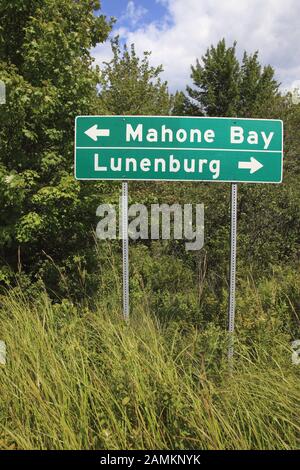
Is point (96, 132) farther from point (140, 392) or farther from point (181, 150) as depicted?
point (140, 392)

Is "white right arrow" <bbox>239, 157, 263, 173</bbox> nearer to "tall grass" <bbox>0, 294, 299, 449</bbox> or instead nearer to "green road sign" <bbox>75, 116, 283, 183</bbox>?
"green road sign" <bbox>75, 116, 283, 183</bbox>

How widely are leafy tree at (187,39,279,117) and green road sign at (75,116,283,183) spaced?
830 inches

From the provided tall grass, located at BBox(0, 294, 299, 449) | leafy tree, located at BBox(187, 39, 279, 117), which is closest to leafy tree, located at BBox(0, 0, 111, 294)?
tall grass, located at BBox(0, 294, 299, 449)

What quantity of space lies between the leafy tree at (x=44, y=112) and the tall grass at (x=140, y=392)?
6.76 ft

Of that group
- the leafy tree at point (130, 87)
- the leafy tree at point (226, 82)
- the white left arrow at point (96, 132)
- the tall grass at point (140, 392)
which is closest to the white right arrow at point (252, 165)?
the white left arrow at point (96, 132)

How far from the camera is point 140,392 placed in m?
2.75

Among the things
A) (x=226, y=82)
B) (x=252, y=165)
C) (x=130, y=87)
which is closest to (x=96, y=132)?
(x=252, y=165)

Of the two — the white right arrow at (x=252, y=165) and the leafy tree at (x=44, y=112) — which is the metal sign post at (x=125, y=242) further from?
the leafy tree at (x=44, y=112)

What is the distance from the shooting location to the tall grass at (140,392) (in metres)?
2.60

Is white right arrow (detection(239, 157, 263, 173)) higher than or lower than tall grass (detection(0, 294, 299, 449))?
higher

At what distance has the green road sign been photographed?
3904mm

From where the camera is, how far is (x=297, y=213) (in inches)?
291

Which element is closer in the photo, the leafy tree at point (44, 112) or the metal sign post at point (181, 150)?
the metal sign post at point (181, 150)

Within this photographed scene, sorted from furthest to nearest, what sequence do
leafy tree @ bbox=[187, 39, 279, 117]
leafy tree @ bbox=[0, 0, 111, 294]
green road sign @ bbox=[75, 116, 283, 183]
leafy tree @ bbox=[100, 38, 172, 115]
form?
leafy tree @ bbox=[187, 39, 279, 117] → leafy tree @ bbox=[100, 38, 172, 115] → leafy tree @ bbox=[0, 0, 111, 294] → green road sign @ bbox=[75, 116, 283, 183]
